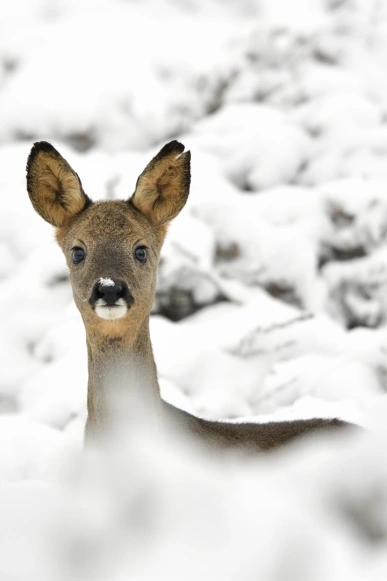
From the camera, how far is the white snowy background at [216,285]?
4.10 feet

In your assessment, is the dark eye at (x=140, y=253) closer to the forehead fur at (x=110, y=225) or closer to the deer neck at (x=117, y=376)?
the forehead fur at (x=110, y=225)

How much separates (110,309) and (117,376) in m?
0.39

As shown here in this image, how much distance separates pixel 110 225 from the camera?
11.9ft

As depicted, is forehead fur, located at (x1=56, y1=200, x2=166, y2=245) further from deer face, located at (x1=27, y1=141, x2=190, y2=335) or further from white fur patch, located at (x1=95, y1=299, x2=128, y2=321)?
white fur patch, located at (x1=95, y1=299, x2=128, y2=321)

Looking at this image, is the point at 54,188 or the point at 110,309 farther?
the point at 54,188

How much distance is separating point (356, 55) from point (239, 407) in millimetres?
5089

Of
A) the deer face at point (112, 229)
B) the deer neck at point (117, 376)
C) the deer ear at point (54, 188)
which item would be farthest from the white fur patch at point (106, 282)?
the deer ear at point (54, 188)

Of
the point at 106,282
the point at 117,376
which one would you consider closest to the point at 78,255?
the point at 106,282

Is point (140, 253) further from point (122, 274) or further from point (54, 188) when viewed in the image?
point (54, 188)

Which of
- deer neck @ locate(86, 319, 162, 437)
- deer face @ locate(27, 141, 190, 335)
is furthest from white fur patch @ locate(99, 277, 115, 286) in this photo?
deer neck @ locate(86, 319, 162, 437)

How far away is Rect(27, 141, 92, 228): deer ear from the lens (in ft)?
12.6

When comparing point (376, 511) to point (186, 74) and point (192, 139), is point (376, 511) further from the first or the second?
point (186, 74)

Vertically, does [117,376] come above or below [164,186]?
below

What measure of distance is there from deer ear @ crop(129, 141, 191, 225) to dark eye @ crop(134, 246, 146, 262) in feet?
0.98
